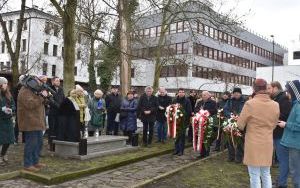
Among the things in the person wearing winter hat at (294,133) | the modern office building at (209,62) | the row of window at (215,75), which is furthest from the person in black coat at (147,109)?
the row of window at (215,75)

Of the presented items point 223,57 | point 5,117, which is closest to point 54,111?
point 5,117

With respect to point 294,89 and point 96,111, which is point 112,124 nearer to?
point 96,111

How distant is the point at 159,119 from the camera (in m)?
15.1

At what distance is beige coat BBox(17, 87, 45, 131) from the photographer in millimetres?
9070

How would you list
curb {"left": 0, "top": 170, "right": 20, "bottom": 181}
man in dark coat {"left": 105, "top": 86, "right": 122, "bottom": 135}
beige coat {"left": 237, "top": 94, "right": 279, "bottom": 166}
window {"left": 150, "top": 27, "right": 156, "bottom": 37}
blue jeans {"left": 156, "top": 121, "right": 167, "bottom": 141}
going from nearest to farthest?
beige coat {"left": 237, "top": 94, "right": 279, "bottom": 166} → curb {"left": 0, "top": 170, "right": 20, "bottom": 181} → blue jeans {"left": 156, "top": 121, "right": 167, "bottom": 141} → man in dark coat {"left": 105, "top": 86, "right": 122, "bottom": 135} → window {"left": 150, "top": 27, "right": 156, "bottom": 37}

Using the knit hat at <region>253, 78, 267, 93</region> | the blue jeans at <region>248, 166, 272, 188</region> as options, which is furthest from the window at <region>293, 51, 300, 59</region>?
the blue jeans at <region>248, 166, 272, 188</region>

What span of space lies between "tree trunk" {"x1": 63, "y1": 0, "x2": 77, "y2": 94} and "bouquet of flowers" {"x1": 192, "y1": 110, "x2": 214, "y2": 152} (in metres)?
4.64

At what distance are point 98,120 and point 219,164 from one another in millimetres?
4079

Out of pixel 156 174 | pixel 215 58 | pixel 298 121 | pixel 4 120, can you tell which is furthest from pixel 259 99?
pixel 215 58

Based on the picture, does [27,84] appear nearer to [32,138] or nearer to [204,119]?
[32,138]

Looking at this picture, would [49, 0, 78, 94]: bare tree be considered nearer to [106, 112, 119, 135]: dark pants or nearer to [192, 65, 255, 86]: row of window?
[106, 112, 119, 135]: dark pants

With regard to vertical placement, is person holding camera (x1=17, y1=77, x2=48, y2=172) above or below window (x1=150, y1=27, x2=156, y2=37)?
below

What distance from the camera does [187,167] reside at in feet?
35.0

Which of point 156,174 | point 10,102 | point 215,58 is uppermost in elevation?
point 215,58
